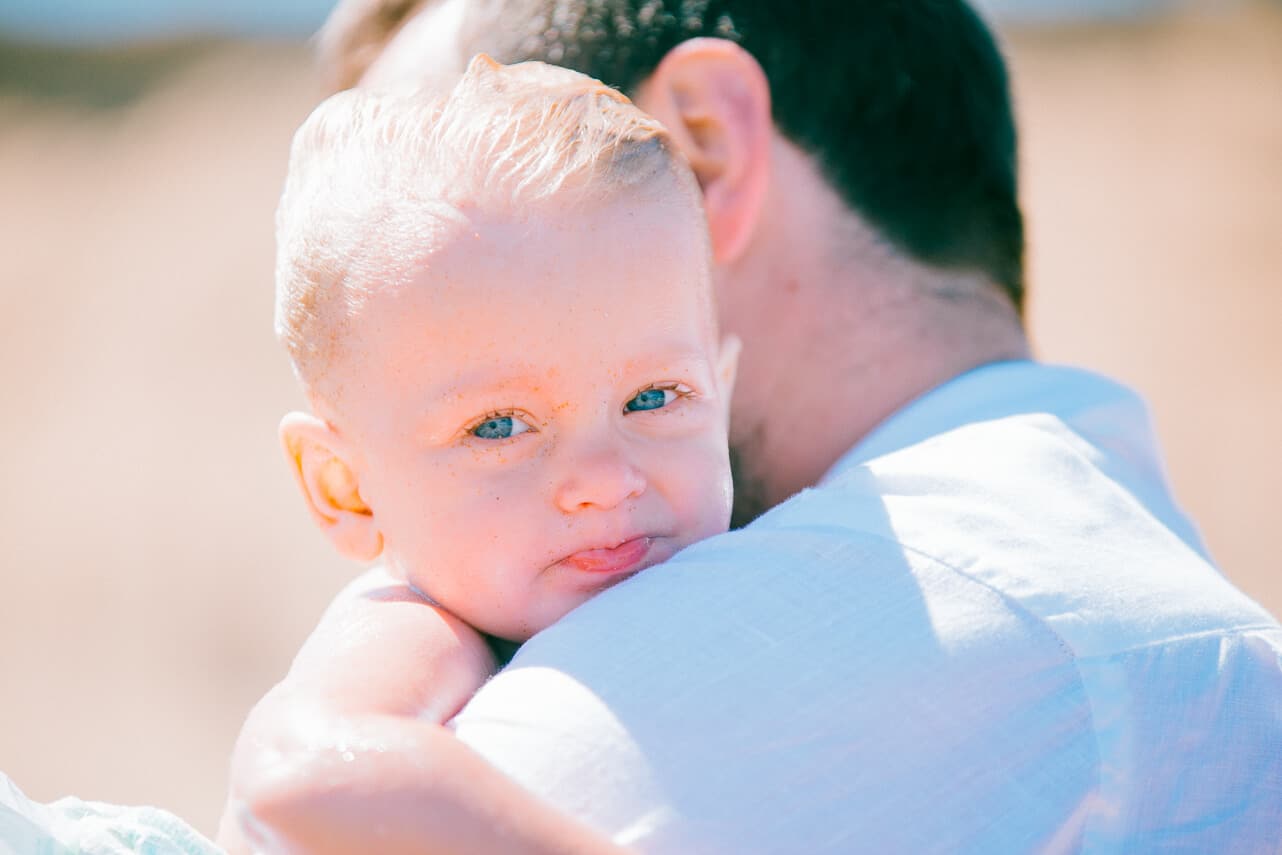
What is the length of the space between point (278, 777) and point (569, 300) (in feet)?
1.95

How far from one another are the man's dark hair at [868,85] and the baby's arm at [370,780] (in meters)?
1.27

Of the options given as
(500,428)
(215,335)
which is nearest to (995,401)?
(500,428)

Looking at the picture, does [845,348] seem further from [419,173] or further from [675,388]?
[419,173]

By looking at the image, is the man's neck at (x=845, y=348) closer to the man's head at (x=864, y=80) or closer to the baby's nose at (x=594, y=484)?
the man's head at (x=864, y=80)

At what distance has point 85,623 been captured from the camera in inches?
292

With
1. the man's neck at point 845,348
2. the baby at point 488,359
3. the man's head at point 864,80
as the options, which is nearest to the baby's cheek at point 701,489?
the baby at point 488,359

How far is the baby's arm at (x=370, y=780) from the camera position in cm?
122

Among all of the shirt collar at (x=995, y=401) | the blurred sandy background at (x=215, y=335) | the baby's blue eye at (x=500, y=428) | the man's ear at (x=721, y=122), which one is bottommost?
the blurred sandy background at (x=215, y=335)

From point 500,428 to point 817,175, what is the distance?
41.4 inches

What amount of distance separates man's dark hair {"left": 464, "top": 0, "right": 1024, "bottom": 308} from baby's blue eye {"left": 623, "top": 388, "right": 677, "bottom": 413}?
0.80 metres

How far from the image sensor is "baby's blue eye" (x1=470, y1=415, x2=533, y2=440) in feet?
5.14

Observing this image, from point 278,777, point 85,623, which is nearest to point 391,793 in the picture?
point 278,777

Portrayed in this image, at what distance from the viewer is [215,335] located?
10.8 m

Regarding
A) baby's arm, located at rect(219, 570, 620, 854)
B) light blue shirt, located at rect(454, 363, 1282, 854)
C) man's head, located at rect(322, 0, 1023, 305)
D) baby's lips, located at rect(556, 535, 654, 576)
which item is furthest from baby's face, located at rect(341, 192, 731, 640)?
man's head, located at rect(322, 0, 1023, 305)
